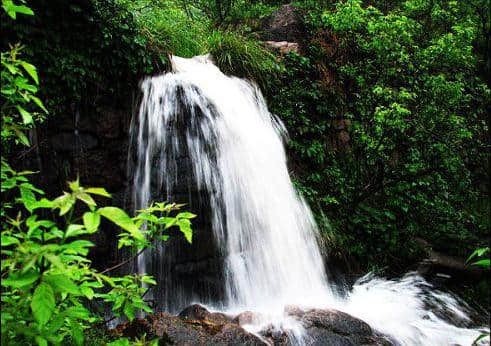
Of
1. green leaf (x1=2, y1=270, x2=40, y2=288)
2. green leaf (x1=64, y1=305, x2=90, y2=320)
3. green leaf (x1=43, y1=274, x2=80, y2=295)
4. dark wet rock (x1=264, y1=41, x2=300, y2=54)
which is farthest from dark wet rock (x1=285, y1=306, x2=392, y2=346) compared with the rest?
dark wet rock (x1=264, y1=41, x2=300, y2=54)

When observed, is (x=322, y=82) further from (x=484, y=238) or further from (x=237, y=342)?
(x=237, y=342)

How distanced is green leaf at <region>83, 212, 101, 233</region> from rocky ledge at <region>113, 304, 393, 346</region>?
183cm

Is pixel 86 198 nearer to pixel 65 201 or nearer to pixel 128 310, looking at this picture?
pixel 65 201

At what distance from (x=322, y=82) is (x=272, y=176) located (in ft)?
10.3

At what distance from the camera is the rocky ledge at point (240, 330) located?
9.37 ft

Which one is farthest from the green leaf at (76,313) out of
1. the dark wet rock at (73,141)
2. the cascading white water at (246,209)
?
the dark wet rock at (73,141)

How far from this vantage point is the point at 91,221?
1267mm

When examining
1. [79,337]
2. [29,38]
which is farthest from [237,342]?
[29,38]

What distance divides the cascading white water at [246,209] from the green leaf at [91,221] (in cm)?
307

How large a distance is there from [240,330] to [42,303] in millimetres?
2122

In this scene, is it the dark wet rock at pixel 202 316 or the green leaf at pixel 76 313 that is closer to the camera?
the green leaf at pixel 76 313

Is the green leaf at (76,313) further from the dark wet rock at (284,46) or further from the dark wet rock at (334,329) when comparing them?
the dark wet rock at (284,46)

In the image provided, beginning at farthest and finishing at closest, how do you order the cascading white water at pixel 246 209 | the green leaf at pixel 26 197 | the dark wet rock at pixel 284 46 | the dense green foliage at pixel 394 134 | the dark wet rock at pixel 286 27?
the dark wet rock at pixel 286 27, the dark wet rock at pixel 284 46, the dense green foliage at pixel 394 134, the cascading white water at pixel 246 209, the green leaf at pixel 26 197

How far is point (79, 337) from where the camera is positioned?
1742 millimetres
